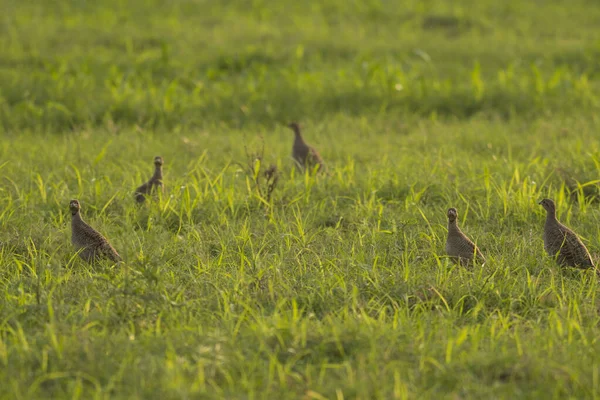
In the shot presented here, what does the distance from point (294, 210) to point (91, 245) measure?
1620mm

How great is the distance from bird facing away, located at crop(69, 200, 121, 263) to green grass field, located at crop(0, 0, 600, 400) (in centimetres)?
8

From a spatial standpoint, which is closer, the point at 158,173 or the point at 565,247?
the point at 565,247

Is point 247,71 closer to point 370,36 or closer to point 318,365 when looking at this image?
point 370,36

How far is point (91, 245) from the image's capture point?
5270 millimetres

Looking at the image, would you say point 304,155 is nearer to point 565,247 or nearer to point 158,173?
point 158,173

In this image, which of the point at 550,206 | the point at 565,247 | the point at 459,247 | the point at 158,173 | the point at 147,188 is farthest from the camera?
the point at 158,173

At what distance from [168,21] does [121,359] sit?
10.2 meters

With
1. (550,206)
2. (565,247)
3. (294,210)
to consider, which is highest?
(550,206)

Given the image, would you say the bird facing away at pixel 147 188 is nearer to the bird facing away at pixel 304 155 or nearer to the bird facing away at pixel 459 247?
the bird facing away at pixel 304 155

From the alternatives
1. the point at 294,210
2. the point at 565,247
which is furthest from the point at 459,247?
the point at 294,210

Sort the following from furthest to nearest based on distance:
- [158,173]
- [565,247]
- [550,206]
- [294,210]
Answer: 1. [158,173]
2. [294,210]
3. [550,206]
4. [565,247]

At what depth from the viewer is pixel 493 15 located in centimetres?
1465

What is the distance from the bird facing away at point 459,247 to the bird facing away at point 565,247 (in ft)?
1.47

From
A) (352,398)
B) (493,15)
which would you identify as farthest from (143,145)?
(493,15)
